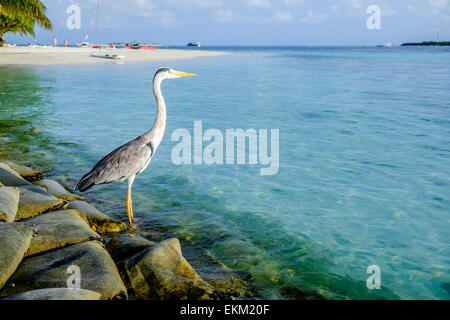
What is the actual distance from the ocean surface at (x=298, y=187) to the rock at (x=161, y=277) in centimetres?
104

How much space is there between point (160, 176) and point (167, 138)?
471cm

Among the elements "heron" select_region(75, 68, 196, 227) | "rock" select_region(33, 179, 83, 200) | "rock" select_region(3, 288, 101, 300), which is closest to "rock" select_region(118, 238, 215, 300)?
"rock" select_region(3, 288, 101, 300)

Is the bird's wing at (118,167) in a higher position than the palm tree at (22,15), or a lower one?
lower

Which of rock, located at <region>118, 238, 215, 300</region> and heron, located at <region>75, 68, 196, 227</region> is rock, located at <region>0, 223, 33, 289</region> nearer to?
rock, located at <region>118, 238, 215, 300</region>

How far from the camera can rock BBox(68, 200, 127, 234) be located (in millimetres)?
6207

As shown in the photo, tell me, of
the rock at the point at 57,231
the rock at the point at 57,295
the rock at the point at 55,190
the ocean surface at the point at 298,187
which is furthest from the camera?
the rock at the point at 55,190

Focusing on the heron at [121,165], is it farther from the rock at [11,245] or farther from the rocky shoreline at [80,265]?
the rock at [11,245]

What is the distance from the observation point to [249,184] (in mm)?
9852

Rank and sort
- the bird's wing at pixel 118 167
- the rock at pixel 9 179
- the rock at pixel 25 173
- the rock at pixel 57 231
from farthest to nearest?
the rock at pixel 25 173, the rock at pixel 9 179, the bird's wing at pixel 118 167, the rock at pixel 57 231

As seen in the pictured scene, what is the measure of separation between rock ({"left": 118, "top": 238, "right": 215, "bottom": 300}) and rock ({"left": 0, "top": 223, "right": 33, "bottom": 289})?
3.68 ft

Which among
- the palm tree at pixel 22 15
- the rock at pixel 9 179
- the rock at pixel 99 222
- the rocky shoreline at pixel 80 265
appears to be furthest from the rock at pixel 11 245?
the palm tree at pixel 22 15

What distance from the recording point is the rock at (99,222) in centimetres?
621
